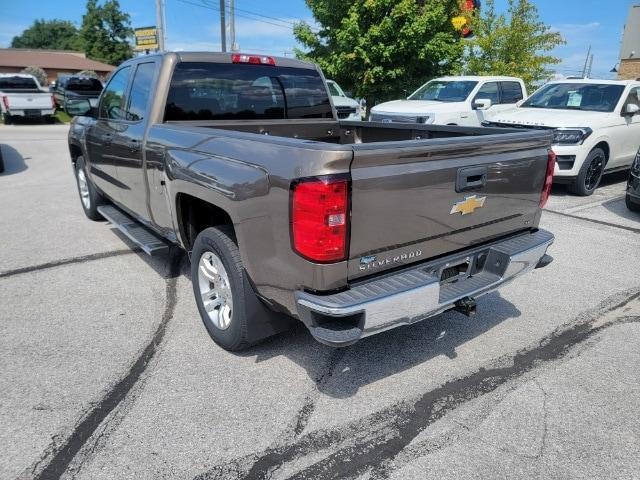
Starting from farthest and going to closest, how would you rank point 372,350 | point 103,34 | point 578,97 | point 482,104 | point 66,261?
1. point 103,34
2. point 482,104
3. point 578,97
4. point 66,261
5. point 372,350

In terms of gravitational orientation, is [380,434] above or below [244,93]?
below

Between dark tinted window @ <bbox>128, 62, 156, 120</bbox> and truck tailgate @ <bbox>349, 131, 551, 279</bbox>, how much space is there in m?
2.52

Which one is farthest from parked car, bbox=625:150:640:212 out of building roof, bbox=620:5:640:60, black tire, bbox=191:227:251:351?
building roof, bbox=620:5:640:60

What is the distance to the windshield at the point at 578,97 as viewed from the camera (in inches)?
347

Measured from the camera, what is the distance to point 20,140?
16.3 m

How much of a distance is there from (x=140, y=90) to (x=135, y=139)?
Answer: 487 mm

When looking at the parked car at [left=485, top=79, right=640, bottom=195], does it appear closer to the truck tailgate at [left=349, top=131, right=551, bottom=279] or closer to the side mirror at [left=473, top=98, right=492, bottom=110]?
the side mirror at [left=473, top=98, right=492, bottom=110]

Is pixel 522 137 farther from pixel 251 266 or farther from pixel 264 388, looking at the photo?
pixel 264 388

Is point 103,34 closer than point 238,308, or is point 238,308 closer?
point 238,308

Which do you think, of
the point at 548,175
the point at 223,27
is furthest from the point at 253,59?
the point at 223,27

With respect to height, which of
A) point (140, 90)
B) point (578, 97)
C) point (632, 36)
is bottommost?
point (578, 97)

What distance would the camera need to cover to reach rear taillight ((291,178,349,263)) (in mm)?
2381

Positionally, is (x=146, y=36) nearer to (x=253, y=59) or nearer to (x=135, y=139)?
(x=253, y=59)

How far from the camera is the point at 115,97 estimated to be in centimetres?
498
